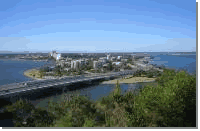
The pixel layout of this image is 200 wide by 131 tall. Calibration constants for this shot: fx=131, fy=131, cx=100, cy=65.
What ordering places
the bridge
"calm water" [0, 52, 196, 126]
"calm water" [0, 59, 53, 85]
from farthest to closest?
"calm water" [0, 59, 53, 85], the bridge, "calm water" [0, 52, 196, 126]

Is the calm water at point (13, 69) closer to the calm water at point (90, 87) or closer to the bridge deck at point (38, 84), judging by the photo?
the calm water at point (90, 87)

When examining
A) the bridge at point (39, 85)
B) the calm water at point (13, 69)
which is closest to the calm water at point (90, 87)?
the calm water at point (13, 69)

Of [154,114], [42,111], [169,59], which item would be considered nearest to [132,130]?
[154,114]

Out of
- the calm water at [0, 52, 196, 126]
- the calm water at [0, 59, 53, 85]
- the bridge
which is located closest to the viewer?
the calm water at [0, 52, 196, 126]

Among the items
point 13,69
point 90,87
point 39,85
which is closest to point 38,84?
point 39,85

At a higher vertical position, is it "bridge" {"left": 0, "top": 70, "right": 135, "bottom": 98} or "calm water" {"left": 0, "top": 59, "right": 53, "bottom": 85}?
"calm water" {"left": 0, "top": 59, "right": 53, "bottom": 85}

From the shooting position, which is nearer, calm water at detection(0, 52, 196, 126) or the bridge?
calm water at detection(0, 52, 196, 126)

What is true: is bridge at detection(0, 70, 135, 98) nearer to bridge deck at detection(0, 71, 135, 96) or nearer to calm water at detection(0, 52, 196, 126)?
bridge deck at detection(0, 71, 135, 96)

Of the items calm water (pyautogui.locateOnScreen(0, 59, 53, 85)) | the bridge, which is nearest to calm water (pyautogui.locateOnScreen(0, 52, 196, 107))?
calm water (pyautogui.locateOnScreen(0, 59, 53, 85))

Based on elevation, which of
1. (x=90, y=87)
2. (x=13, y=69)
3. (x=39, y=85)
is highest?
(x=13, y=69)

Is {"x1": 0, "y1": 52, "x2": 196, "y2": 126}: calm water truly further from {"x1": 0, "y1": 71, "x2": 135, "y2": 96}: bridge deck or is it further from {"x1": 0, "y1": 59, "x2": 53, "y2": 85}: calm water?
{"x1": 0, "y1": 71, "x2": 135, "y2": 96}: bridge deck

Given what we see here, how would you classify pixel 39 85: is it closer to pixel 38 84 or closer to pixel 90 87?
pixel 38 84
